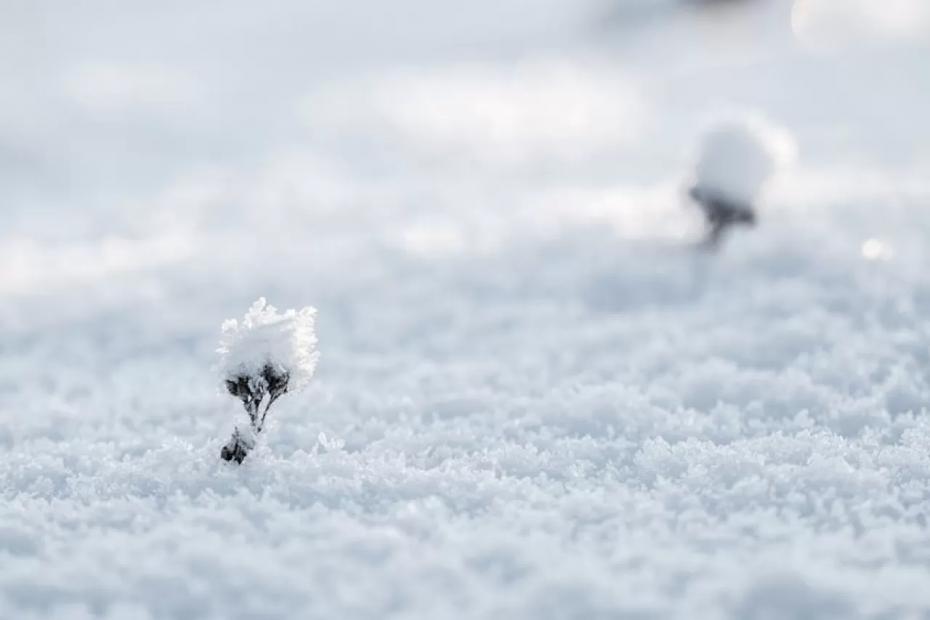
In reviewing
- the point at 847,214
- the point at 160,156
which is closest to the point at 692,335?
the point at 847,214

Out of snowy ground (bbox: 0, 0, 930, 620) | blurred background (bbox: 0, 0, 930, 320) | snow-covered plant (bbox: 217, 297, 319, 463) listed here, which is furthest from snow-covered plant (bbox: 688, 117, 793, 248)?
snow-covered plant (bbox: 217, 297, 319, 463)

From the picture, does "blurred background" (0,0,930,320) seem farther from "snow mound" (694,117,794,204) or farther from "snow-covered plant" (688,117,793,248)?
"snow mound" (694,117,794,204)

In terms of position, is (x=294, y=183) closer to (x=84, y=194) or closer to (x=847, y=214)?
(x=84, y=194)

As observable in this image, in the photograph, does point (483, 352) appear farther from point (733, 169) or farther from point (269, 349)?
point (733, 169)

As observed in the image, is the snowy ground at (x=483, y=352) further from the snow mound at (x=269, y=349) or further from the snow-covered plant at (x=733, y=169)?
the snow mound at (x=269, y=349)

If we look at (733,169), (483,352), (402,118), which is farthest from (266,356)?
(402,118)
